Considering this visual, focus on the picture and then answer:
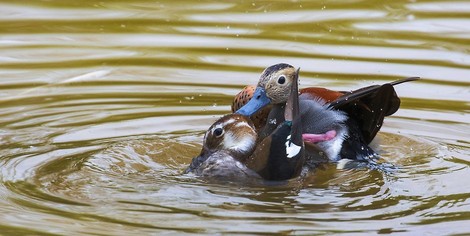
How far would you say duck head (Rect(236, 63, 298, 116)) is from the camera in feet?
27.6

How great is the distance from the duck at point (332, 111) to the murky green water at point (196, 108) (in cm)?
23

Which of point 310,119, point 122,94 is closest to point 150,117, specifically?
point 122,94

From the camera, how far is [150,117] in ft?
30.7

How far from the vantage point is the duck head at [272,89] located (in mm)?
8414

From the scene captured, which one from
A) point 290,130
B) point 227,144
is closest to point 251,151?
point 227,144

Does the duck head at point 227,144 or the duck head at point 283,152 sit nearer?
the duck head at point 283,152

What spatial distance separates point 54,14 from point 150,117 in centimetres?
290

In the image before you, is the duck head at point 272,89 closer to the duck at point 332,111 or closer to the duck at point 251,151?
the duck at point 332,111

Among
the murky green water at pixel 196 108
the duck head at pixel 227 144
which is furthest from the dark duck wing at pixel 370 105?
the duck head at pixel 227 144

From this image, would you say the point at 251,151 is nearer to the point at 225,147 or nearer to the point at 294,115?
the point at 225,147

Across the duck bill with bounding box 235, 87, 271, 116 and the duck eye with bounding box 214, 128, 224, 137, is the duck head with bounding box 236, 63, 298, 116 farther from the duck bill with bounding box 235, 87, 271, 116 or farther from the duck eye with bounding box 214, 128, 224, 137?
the duck eye with bounding box 214, 128, 224, 137

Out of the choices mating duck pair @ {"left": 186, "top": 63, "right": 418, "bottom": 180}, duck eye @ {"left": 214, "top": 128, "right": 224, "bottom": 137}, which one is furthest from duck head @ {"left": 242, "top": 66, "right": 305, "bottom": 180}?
duck eye @ {"left": 214, "top": 128, "right": 224, "bottom": 137}

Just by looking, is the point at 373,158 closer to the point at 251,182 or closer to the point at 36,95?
the point at 251,182

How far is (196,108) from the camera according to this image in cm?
964
